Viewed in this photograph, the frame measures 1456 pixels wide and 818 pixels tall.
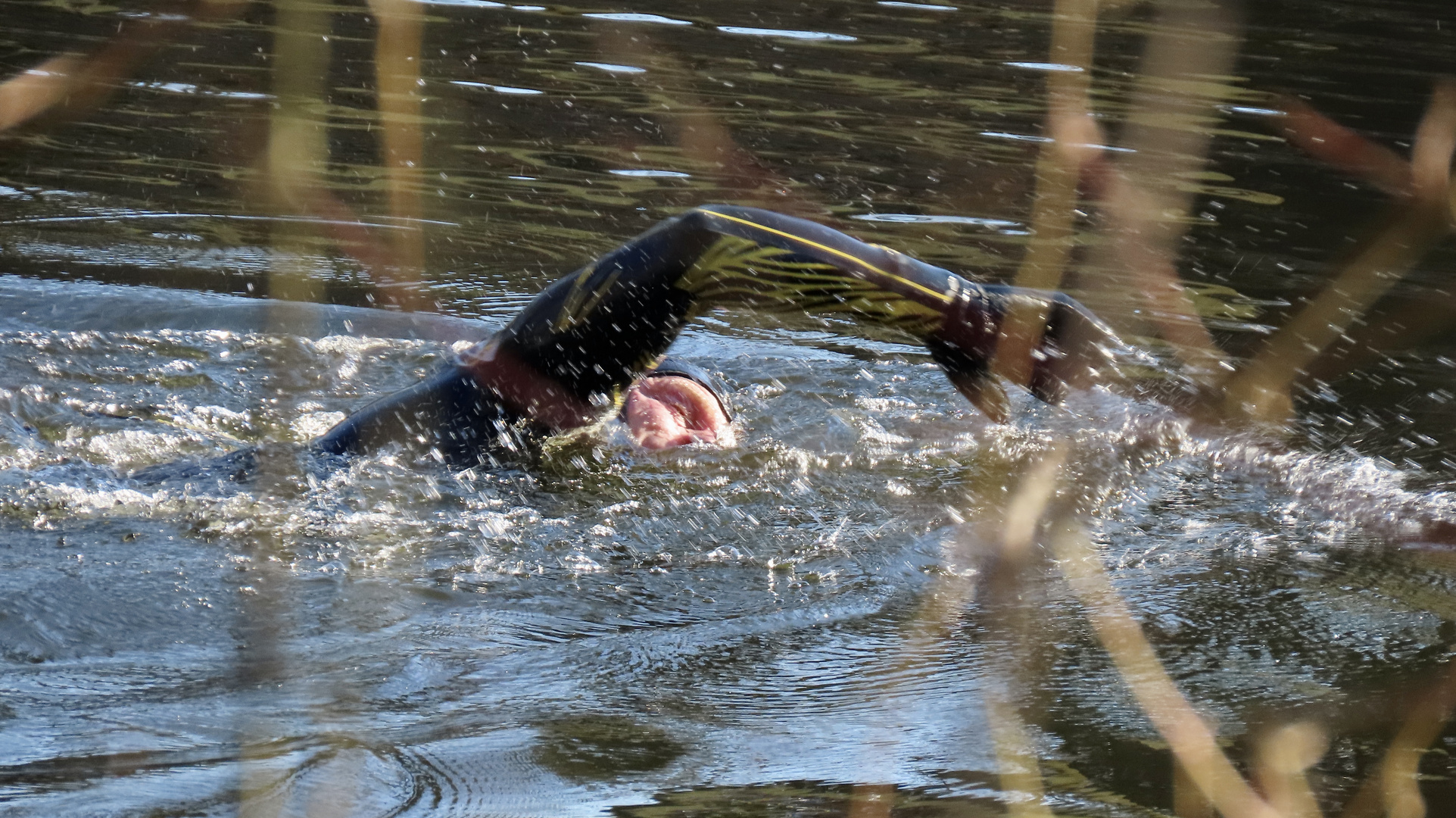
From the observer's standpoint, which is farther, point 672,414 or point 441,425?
point 672,414

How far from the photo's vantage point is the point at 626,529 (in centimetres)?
336

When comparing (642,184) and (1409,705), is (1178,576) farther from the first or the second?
(642,184)

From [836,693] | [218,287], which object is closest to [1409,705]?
[836,693]

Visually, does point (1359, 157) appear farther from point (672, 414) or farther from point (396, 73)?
point (672, 414)

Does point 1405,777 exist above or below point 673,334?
below

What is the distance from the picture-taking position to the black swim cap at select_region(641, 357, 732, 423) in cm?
423

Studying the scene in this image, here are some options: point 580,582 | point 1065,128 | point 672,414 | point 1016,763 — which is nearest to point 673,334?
point 672,414

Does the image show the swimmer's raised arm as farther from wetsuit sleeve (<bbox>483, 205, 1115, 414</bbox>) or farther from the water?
the water

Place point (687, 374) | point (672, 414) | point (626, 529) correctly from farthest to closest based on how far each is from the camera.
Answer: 1. point (687, 374)
2. point (672, 414)
3. point (626, 529)

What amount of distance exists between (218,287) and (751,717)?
3792 mm

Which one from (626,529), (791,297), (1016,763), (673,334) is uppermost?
(791,297)

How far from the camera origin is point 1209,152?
7.81 m

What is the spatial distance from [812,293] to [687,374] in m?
0.83

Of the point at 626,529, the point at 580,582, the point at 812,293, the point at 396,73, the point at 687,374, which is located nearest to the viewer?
the point at 396,73
